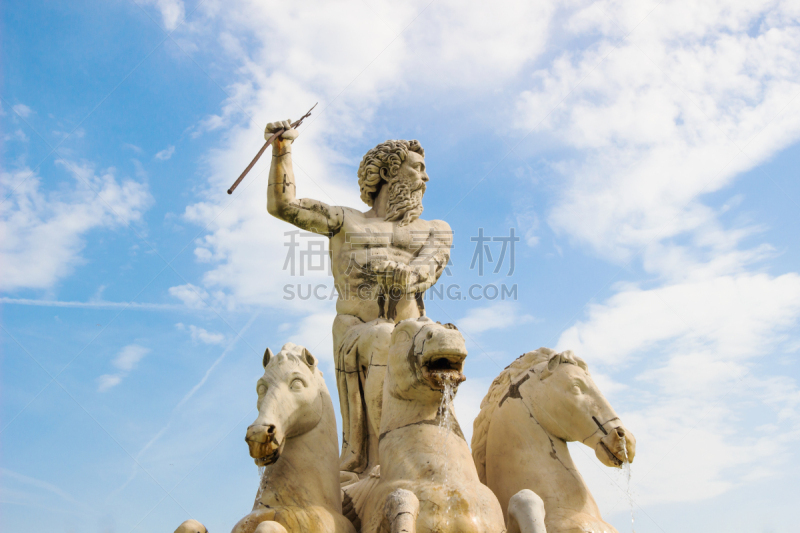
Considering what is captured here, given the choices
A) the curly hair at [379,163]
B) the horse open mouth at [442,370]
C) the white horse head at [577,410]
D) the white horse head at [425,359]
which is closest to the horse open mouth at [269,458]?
the white horse head at [425,359]

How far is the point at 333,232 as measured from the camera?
24.3 ft

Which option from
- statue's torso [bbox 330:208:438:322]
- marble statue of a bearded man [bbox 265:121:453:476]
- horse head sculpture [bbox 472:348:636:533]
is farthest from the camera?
statue's torso [bbox 330:208:438:322]

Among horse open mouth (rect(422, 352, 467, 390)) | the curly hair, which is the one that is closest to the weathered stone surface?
horse open mouth (rect(422, 352, 467, 390))

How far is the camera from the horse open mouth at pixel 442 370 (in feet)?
15.4

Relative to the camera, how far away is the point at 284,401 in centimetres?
477

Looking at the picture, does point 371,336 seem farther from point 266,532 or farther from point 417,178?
point 266,532

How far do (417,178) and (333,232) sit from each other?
1.03m

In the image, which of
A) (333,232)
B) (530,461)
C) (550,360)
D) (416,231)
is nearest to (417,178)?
(416,231)

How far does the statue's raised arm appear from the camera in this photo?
22.7 ft

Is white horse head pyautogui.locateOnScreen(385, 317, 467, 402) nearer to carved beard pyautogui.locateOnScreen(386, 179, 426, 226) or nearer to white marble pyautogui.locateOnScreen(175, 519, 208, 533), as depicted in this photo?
white marble pyautogui.locateOnScreen(175, 519, 208, 533)

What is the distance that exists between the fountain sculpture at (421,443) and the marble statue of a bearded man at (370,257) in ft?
0.11

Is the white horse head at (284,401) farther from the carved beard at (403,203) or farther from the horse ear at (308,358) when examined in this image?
the carved beard at (403,203)

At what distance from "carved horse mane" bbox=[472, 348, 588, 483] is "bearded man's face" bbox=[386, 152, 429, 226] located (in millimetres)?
2210

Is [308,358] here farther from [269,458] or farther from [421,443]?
[421,443]
